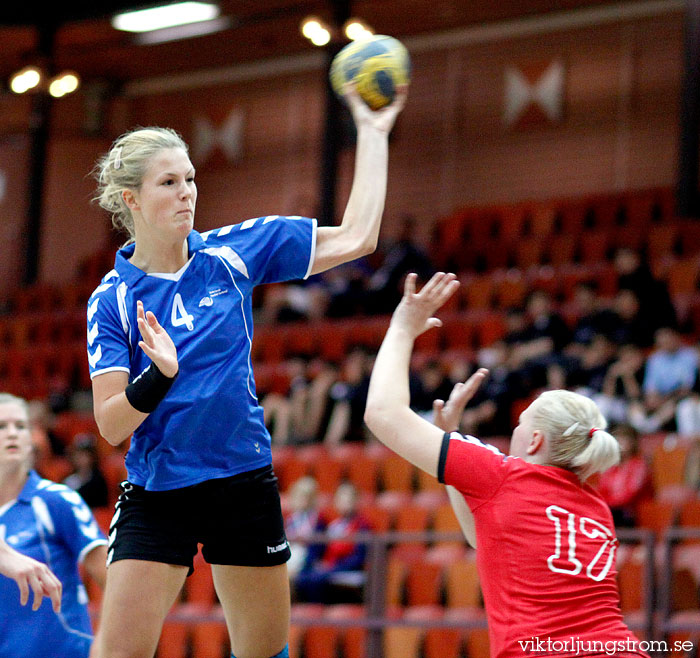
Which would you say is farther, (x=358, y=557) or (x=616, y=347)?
(x=616, y=347)

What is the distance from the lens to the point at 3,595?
370 centimetres

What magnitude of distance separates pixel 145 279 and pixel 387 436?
81 centimetres

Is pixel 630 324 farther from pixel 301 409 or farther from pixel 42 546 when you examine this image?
pixel 42 546

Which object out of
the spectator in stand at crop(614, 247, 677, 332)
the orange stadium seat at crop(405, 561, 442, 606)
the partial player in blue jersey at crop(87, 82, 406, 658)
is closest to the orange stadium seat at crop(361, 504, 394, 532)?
the orange stadium seat at crop(405, 561, 442, 606)

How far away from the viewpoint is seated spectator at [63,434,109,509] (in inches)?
387

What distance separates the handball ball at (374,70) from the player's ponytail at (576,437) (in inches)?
38.5

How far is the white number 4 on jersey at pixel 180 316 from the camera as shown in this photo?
117 inches

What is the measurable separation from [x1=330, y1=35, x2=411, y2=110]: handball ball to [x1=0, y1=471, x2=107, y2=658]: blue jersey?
5.73ft

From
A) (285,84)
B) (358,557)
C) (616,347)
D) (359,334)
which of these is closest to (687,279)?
(616,347)

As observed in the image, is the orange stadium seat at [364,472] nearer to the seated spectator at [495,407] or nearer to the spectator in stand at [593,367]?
the seated spectator at [495,407]

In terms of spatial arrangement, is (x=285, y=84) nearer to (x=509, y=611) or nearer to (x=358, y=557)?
(x=358, y=557)

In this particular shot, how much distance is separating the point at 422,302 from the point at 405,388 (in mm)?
232

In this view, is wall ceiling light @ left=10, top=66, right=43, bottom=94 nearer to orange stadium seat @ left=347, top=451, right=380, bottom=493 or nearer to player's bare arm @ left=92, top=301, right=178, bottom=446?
orange stadium seat @ left=347, top=451, right=380, bottom=493

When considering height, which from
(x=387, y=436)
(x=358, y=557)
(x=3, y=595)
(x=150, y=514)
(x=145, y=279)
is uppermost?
(x=145, y=279)
